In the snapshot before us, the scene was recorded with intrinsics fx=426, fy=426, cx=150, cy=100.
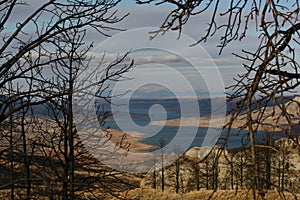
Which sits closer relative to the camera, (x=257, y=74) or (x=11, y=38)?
(x=257, y=74)

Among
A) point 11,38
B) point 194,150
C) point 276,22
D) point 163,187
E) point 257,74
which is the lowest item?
point 163,187

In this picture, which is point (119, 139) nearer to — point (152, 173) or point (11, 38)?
point (11, 38)

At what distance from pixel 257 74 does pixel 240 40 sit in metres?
0.71

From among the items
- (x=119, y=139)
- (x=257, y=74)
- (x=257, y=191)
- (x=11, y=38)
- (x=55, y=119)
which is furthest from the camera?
(x=119, y=139)

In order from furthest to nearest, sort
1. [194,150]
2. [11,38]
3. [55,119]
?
[194,150], [55,119], [11,38]

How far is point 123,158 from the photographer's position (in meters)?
11.1

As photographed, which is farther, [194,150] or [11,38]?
[194,150]

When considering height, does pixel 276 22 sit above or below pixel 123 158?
above

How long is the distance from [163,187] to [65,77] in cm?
2376

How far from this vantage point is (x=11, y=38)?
18.0ft

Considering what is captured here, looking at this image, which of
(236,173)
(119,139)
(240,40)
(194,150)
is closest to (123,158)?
(119,139)

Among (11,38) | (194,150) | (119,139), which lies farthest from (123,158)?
(194,150)

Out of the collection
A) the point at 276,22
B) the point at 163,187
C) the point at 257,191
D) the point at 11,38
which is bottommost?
the point at 163,187

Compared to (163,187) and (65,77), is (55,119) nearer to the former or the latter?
(65,77)
